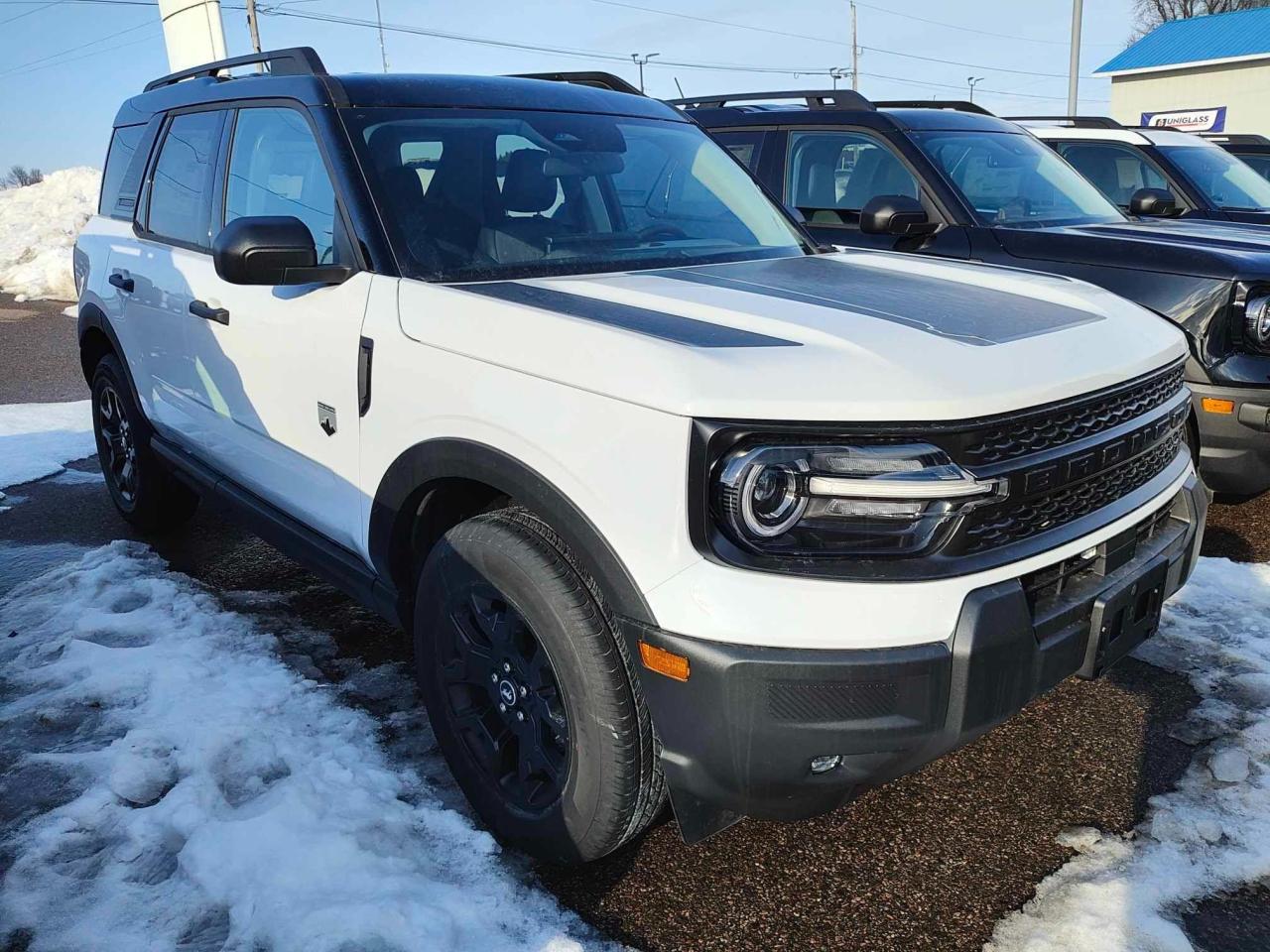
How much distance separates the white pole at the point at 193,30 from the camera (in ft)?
40.7

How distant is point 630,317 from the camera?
226cm

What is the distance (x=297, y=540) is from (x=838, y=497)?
6.41 feet

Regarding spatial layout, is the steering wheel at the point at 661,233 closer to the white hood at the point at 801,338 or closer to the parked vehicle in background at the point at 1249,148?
the white hood at the point at 801,338

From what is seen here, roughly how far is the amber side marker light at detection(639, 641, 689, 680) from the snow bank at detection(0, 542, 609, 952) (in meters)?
0.71

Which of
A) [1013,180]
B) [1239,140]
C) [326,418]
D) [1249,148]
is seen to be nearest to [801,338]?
[326,418]

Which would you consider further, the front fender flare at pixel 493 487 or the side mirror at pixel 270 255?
the side mirror at pixel 270 255

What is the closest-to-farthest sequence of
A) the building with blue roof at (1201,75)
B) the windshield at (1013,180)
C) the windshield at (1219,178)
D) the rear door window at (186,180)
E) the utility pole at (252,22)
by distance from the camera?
the rear door window at (186,180) → the windshield at (1013,180) → the windshield at (1219,178) → the building with blue roof at (1201,75) → the utility pole at (252,22)

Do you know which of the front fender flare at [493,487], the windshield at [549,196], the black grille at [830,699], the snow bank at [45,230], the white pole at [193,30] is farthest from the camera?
the snow bank at [45,230]

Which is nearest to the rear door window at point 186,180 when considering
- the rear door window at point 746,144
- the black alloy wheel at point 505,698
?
the black alloy wheel at point 505,698

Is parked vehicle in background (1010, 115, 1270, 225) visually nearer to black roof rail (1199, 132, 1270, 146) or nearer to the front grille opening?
black roof rail (1199, 132, 1270, 146)

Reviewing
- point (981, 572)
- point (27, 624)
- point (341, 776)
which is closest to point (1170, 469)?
point (981, 572)

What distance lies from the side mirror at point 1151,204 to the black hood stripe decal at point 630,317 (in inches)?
226

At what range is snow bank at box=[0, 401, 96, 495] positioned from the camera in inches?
240

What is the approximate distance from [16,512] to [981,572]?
5051mm
